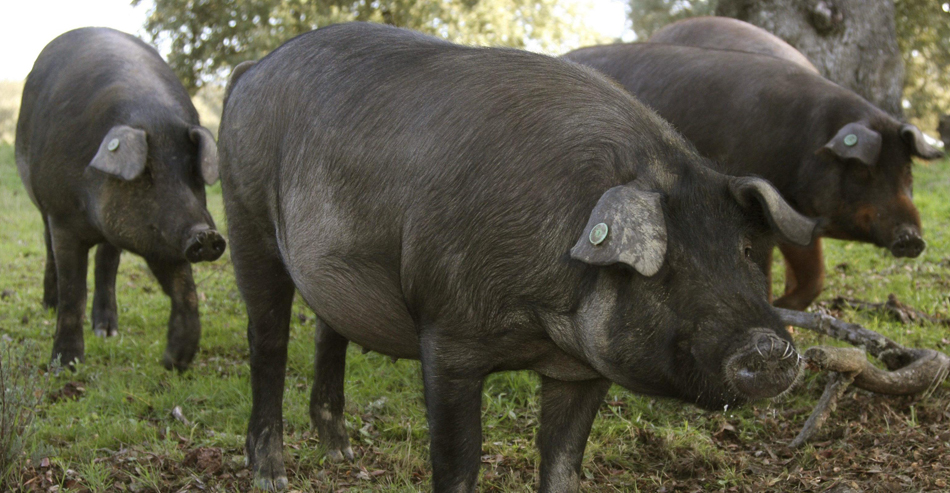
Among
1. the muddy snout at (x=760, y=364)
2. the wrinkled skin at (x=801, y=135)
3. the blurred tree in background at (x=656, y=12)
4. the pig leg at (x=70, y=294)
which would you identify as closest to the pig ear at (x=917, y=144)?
the wrinkled skin at (x=801, y=135)

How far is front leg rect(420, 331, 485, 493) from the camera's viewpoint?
10.0 feet

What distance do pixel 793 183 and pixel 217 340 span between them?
394 centimetres

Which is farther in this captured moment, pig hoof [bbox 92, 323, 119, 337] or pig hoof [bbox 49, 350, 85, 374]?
pig hoof [bbox 92, 323, 119, 337]

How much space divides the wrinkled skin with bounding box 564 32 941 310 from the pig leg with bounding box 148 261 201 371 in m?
2.99

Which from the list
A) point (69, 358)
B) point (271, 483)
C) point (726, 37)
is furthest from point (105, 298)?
point (726, 37)

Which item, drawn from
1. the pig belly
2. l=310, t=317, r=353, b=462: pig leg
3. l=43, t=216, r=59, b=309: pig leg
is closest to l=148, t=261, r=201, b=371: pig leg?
l=310, t=317, r=353, b=462: pig leg

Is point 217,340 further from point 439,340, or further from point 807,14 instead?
point 807,14

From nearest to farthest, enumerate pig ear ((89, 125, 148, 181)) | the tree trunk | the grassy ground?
the grassy ground, pig ear ((89, 125, 148, 181)), the tree trunk

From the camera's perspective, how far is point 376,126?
3.42 m

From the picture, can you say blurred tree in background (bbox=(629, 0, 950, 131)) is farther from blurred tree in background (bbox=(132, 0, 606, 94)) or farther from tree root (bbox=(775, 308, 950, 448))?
tree root (bbox=(775, 308, 950, 448))

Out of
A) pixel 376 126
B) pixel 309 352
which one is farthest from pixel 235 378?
pixel 376 126

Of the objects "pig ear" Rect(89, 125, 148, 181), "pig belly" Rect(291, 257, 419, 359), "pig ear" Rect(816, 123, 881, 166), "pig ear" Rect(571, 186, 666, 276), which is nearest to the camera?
"pig ear" Rect(571, 186, 666, 276)

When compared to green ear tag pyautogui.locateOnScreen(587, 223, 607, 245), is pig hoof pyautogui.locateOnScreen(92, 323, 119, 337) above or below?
below

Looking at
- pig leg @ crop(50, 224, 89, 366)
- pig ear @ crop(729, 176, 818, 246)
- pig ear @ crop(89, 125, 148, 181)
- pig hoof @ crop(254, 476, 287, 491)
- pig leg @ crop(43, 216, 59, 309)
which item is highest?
pig ear @ crop(729, 176, 818, 246)
